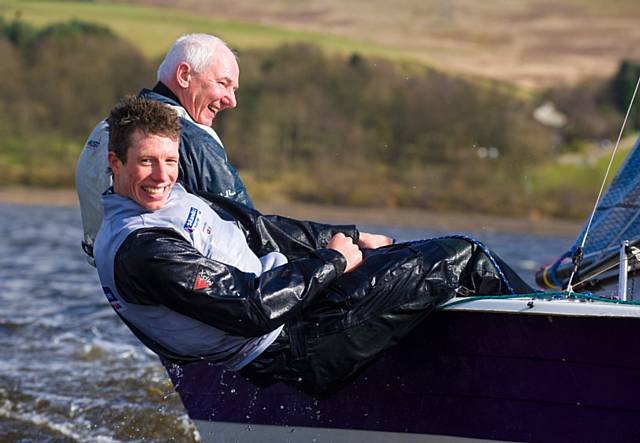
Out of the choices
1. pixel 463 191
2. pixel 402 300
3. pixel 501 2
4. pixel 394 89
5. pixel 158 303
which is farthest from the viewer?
pixel 501 2

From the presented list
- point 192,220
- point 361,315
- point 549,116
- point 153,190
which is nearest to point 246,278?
point 192,220

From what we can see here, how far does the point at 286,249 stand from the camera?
529 cm

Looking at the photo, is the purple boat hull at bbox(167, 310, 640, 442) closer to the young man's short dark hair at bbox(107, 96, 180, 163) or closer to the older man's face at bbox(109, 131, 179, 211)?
the older man's face at bbox(109, 131, 179, 211)

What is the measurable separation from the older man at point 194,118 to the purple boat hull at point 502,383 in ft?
3.70

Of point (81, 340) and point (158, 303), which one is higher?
point (158, 303)

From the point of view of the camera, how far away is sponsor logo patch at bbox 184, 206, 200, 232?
4.50 metres

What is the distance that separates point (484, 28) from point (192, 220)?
323ft

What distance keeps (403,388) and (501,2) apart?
109 meters

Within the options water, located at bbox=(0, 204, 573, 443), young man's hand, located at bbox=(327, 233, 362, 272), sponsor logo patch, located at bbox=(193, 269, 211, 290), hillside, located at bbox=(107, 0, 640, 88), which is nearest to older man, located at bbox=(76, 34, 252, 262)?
young man's hand, located at bbox=(327, 233, 362, 272)

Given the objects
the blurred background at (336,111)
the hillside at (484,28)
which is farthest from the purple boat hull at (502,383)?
the hillside at (484,28)

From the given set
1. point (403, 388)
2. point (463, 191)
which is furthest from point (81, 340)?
point (463, 191)

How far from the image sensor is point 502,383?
4.83 metres

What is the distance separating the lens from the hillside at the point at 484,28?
86.2m

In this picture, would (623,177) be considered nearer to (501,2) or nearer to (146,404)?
(146,404)
